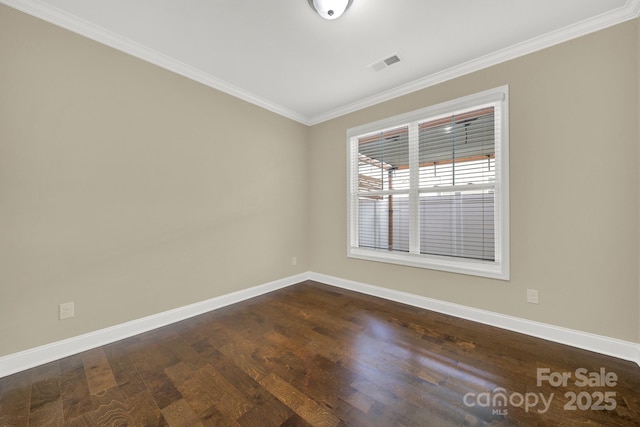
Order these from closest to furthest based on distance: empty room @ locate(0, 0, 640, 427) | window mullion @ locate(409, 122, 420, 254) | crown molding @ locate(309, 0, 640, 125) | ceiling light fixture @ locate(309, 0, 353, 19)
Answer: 1. empty room @ locate(0, 0, 640, 427)
2. ceiling light fixture @ locate(309, 0, 353, 19)
3. crown molding @ locate(309, 0, 640, 125)
4. window mullion @ locate(409, 122, 420, 254)

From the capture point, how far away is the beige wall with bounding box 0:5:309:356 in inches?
70.1

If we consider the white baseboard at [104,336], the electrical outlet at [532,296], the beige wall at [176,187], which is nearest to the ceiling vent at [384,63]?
the beige wall at [176,187]

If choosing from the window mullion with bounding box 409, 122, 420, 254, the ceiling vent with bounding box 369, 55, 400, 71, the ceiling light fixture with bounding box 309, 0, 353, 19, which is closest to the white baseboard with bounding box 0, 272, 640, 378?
the window mullion with bounding box 409, 122, 420, 254

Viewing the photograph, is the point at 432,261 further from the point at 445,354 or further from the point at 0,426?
the point at 0,426

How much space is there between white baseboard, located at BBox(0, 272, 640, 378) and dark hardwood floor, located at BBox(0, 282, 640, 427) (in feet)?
0.27

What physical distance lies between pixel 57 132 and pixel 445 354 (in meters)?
3.64

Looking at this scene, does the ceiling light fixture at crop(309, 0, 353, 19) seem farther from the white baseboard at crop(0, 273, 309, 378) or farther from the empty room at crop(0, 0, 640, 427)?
the white baseboard at crop(0, 273, 309, 378)

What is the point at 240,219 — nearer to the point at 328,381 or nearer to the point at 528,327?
the point at 328,381

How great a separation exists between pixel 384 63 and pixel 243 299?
3.30 meters

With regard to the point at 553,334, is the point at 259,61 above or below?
above

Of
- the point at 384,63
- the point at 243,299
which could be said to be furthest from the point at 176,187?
the point at 384,63

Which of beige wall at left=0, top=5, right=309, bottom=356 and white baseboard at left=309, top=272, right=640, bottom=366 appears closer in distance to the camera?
beige wall at left=0, top=5, right=309, bottom=356

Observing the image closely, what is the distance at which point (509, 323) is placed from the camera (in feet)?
7.68

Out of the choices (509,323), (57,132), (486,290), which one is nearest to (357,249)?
(486,290)
